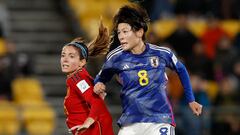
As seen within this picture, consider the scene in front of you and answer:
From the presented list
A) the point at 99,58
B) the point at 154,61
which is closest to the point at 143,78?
the point at 154,61

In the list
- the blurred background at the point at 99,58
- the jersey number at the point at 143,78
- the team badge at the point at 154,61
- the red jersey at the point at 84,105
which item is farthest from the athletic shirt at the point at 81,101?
the blurred background at the point at 99,58

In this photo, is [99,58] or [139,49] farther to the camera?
[99,58]

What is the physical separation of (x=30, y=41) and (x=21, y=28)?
1.35 ft

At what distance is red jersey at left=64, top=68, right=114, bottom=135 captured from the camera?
879 cm

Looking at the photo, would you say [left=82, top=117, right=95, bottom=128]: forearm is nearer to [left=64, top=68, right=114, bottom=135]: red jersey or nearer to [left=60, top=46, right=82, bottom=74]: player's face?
[left=64, top=68, right=114, bottom=135]: red jersey

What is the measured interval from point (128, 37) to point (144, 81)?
0.44 m

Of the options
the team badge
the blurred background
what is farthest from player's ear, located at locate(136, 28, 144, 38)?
the blurred background

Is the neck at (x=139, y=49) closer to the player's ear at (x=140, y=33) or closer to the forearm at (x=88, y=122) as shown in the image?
the player's ear at (x=140, y=33)

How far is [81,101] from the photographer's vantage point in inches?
349

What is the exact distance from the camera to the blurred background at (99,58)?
48.1ft

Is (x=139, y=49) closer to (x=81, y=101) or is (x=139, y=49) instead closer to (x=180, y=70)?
(x=180, y=70)

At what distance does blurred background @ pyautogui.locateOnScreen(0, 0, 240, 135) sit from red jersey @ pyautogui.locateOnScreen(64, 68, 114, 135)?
14.5 ft

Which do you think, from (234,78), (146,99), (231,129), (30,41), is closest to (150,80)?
(146,99)

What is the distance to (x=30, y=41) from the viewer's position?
17094mm
